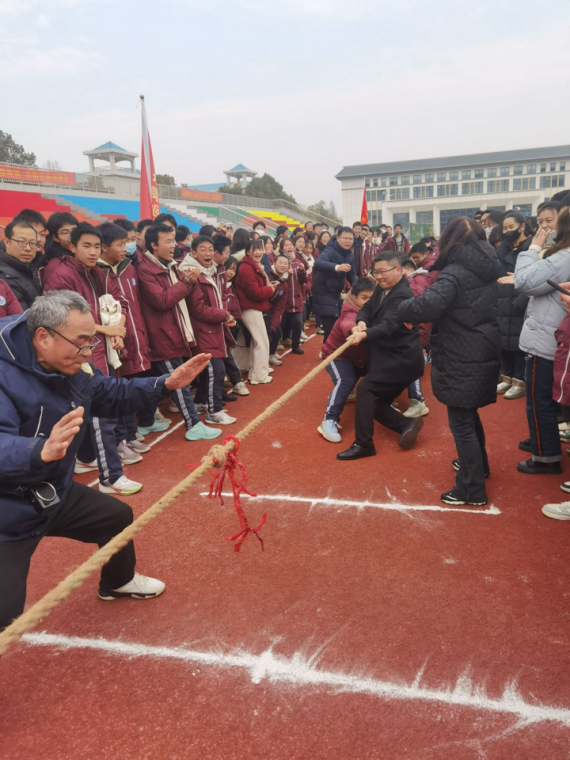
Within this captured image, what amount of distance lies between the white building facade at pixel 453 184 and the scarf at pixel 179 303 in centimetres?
4717

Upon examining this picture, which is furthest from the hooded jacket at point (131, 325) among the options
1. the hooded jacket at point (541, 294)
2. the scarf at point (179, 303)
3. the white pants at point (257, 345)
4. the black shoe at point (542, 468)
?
the black shoe at point (542, 468)

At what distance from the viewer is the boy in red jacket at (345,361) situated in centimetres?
552

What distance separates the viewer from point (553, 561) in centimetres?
318

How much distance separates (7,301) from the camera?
13.1ft

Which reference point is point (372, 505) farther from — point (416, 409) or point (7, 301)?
point (7, 301)

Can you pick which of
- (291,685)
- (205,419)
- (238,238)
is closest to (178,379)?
(291,685)

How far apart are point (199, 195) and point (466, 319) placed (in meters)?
29.9

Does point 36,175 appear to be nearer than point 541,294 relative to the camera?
No

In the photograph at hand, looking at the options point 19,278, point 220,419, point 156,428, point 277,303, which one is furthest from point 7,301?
point 277,303

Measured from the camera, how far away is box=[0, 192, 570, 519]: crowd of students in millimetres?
3725

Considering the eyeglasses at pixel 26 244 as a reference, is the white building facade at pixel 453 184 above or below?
above

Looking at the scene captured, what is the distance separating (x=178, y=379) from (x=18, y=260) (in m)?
2.43

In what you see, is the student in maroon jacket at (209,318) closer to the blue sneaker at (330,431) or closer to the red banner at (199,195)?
the blue sneaker at (330,431)

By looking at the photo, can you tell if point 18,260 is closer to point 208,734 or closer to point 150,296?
point 150,296
